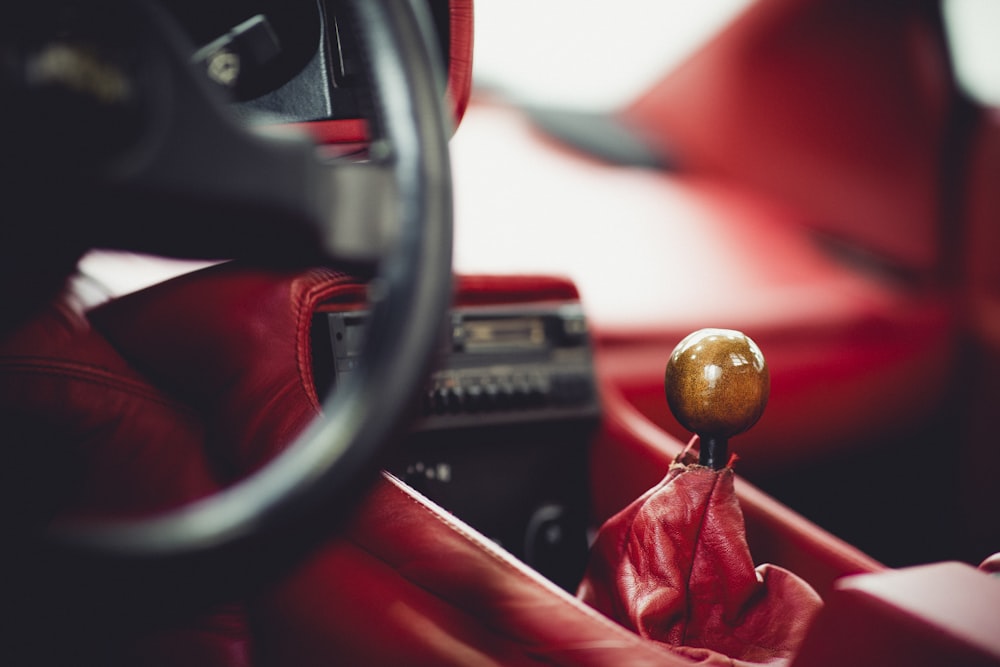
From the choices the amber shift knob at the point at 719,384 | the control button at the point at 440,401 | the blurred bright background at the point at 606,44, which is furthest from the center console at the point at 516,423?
the blurred bright background at the point at 606,44

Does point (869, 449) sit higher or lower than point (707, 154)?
lower

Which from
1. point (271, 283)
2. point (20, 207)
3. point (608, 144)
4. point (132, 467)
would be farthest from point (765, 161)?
point (20, 207)

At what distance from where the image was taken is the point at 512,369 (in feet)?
3.01

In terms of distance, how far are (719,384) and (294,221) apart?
316mm

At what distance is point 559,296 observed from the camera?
96 centimetres

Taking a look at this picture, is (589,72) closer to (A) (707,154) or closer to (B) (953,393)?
(A) (707,154)

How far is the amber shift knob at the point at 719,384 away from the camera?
0.58m

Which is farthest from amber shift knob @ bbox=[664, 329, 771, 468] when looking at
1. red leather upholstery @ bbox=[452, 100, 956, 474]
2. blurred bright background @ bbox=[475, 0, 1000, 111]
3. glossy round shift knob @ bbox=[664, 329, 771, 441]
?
blurred bright background @ bbox=[475, 0, 1000, 111]

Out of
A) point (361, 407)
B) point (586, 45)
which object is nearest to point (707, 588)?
point (361, 407)

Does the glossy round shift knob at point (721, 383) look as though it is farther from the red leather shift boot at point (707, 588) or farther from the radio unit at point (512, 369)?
the radio unit at point (512, 369)

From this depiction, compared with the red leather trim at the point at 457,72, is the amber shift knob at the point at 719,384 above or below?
below

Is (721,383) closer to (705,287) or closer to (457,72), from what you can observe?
(457,72)

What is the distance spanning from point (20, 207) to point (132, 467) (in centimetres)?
29

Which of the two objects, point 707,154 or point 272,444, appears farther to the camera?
point 707,154
